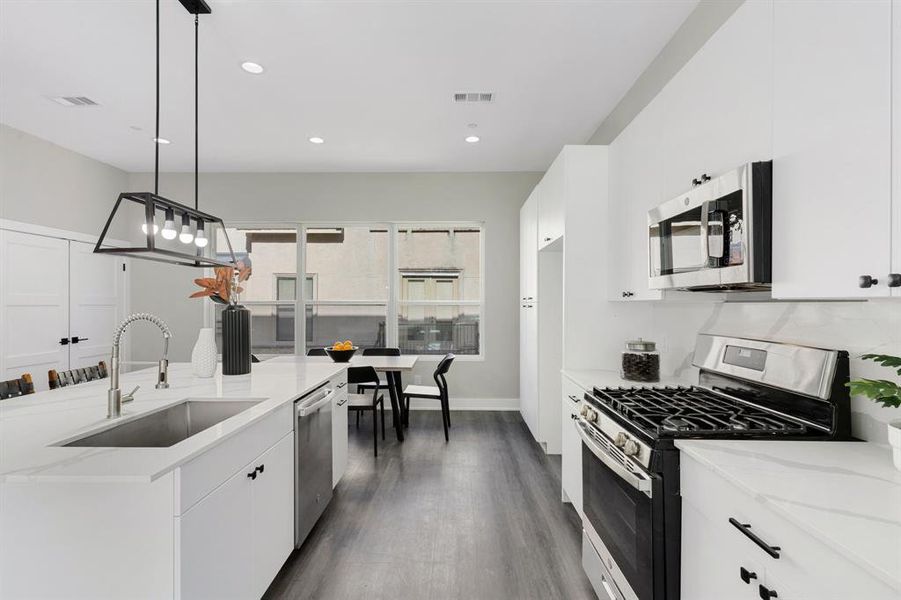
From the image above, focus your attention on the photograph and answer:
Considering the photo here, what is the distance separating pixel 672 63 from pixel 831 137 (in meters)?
1.97

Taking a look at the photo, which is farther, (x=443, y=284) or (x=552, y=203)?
(x=443, y=284)

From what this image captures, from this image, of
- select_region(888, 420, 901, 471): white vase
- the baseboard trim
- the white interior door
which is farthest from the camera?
the baseboard trim

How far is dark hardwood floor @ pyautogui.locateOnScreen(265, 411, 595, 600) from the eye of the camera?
2057 mm

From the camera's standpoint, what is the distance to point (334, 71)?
3.12 m

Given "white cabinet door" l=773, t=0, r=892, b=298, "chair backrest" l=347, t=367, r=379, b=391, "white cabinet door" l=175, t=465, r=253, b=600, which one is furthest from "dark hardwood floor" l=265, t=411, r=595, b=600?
"white cabinet door" l=773, t=0, r=892, b=298

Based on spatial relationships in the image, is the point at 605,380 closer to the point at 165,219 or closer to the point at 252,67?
the point at 165,219

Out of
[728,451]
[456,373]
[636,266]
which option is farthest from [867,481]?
[456,373]

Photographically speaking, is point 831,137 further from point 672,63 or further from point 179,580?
point 179,580

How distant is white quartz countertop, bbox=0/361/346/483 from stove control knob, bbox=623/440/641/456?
4.55 ft

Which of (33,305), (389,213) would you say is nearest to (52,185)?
(33,305)

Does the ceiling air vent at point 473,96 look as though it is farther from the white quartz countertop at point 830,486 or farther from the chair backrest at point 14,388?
the chair backrest at point 14,388

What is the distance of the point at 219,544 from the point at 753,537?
157 centimetres

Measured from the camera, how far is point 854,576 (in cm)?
78

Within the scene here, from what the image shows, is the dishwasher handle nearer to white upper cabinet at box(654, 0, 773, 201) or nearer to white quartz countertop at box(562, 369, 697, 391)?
white quartz countertop at box(562, 369, 697, 391)
